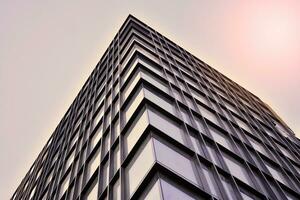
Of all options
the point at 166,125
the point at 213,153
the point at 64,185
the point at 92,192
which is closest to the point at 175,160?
the point at 166,125

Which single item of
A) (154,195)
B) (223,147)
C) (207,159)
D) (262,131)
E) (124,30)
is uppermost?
(124,30)

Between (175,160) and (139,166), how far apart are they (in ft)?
3.74

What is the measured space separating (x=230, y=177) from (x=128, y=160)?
3.68m

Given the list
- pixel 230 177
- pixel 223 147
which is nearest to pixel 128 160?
pixel 230 177

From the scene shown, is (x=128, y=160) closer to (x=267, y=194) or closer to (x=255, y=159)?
(x=267, y=194)

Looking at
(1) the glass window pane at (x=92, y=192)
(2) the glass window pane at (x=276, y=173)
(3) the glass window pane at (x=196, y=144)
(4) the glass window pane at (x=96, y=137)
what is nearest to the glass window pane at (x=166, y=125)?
(3) the glass window pane at (x=196, y=144)

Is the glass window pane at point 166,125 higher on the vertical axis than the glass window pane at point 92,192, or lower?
higher

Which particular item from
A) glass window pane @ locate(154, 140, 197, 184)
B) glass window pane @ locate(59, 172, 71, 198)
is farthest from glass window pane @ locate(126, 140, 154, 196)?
glass window pane @ locate(59, 172, 71, 198)

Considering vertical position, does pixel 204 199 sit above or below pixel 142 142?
below

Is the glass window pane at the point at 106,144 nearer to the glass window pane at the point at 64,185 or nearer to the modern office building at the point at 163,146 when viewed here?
the modern office building at the point at 163,146

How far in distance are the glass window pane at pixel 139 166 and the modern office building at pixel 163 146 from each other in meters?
0.05

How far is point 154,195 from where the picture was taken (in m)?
9.84

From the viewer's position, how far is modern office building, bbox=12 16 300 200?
11367 mm

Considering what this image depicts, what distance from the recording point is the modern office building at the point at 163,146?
1137cm
